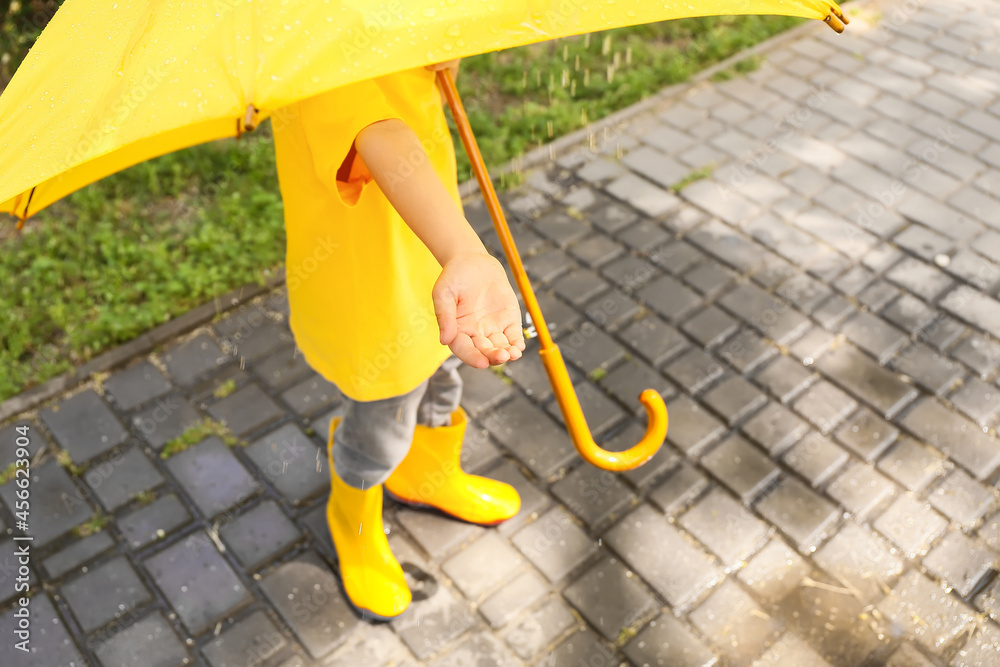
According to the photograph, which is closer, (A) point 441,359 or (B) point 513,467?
(A) point 441,359

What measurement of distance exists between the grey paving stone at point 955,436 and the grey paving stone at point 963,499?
0.06 meters

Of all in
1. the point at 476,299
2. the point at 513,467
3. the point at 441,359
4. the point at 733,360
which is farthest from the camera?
the point at 733,360

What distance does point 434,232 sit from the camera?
1.77m

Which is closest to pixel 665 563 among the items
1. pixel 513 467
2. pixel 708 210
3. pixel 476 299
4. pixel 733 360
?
pixel 513 467

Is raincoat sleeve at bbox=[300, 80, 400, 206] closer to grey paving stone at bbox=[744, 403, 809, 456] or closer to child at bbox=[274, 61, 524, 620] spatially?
child at bbox=[274, 61, 524, 620]

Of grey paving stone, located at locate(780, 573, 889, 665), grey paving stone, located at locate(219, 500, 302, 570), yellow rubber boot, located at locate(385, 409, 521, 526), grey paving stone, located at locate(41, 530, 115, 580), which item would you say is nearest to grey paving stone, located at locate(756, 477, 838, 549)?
grey paving stone, located at locate(780, 573, 889, 665)

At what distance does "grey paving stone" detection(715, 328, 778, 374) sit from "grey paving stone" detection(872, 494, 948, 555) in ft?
2.75

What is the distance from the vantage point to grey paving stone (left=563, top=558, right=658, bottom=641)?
300 centimetres

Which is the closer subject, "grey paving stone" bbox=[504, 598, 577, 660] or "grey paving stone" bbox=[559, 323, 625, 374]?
"grey paving stone" bbox=[504, 598, 577, 660]

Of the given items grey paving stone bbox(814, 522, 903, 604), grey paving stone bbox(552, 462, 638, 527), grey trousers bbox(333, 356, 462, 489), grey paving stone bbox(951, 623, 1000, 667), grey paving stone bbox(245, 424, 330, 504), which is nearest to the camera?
grey trousers bbox(333, 356, 462, 489)

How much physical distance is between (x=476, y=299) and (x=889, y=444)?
101 inches

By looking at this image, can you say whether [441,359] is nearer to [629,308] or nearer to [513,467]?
[513,467]

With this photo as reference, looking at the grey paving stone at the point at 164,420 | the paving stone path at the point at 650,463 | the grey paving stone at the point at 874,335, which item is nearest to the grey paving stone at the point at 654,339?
the paving stone path at the point at 650,463

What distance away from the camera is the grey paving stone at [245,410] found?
12.1ft
